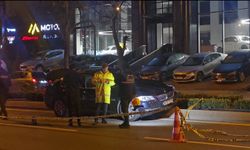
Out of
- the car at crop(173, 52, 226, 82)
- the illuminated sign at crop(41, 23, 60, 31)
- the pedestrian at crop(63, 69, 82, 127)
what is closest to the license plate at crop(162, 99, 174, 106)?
the pedestrian at crop(63, 69, 82, 127)

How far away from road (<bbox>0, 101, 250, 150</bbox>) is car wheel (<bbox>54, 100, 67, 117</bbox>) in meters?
0.49

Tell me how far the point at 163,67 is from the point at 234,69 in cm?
497

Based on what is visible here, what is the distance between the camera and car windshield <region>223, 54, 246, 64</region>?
27092mm

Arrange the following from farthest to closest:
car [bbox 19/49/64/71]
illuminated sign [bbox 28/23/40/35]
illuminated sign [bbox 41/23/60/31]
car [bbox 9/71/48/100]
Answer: illuminated sign [bbox 28/23/40/35] < illuminated sign [bbox 41/23/60/31] < car [bbox 19/49/64/71] < car [bbox 9/71/48/100]

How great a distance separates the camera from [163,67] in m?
29.8

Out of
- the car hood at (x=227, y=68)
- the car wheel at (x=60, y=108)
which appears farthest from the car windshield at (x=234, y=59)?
the car wheel at (x=60, y=108)

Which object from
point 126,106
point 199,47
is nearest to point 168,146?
point 126,106

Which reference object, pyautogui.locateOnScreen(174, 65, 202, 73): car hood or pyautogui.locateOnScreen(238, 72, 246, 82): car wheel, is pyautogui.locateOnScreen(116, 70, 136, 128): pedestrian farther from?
pyautogui.locateOnScreen(174, 65, 202, 73): car hood

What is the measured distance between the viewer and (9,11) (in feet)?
168

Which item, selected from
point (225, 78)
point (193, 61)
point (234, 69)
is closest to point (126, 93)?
point (225, 78)

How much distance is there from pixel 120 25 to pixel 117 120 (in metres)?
25.1

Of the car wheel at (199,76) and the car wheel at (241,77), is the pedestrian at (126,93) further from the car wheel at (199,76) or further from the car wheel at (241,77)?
the car wheel at (199,76)

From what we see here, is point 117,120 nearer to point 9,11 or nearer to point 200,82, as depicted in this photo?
point 200,82

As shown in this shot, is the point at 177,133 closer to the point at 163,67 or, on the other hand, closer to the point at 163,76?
the point at 163,76
